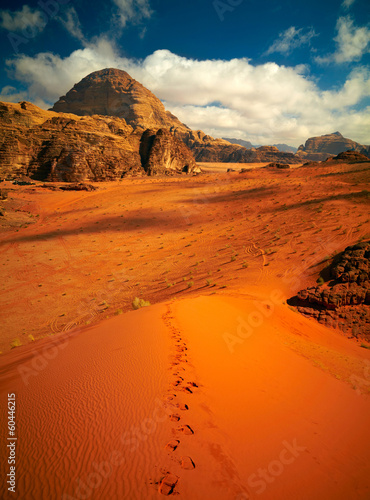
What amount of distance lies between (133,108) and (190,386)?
419ft

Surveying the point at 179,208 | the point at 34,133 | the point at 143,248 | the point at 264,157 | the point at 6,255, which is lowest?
the point at 6,255

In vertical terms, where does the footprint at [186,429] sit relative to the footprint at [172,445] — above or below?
below

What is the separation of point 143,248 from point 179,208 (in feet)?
35.0

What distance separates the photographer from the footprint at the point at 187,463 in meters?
2.13

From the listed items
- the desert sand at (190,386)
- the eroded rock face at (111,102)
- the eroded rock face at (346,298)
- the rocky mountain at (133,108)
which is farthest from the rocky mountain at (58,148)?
the eroded rock face at (111,102)

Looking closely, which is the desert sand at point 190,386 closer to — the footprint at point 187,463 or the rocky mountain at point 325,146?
the footprint at point 187,463

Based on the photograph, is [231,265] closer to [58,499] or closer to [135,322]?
[135,322]

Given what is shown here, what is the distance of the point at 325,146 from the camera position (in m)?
155

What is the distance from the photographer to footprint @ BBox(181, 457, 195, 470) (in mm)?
2125

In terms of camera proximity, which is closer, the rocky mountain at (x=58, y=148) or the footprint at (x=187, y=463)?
the footprint at (x=187, y=463)

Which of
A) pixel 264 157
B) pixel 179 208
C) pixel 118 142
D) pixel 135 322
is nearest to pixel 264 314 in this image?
pixel 135 322

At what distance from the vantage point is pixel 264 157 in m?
118

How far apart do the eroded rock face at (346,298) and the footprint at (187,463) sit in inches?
274

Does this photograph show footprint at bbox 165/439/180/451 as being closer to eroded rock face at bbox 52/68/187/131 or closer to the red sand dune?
the red sand dune
